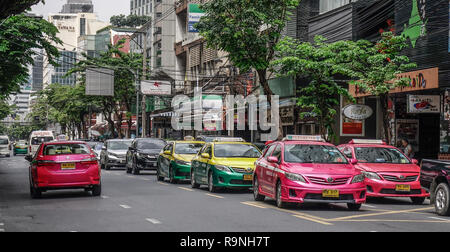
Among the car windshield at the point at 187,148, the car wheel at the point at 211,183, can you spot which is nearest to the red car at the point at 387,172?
the car wheel at the point at 211,183

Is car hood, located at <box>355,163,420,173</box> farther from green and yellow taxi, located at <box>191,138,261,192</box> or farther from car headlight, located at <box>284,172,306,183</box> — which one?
car headlight, located at <box>284,172,306,183</box>

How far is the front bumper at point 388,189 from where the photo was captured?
666 inches

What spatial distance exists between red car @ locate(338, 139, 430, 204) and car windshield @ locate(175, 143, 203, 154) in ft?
26.1

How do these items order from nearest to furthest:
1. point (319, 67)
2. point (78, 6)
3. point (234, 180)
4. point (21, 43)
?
point (234, 180) → point (319, 67) → point (21, 43) → point (78, 6)

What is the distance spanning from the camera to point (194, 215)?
1340cm

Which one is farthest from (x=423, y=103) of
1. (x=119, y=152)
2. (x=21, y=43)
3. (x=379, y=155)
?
(x=119, y=152)

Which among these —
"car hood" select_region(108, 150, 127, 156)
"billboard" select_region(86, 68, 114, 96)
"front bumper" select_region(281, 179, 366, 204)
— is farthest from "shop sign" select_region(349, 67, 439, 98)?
"billboard" select_region(86, 68, 114, 96)

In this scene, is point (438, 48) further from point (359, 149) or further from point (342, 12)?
point (342, 12)

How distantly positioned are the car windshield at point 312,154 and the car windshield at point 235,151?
4.69m

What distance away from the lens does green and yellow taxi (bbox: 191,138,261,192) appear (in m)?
19.4

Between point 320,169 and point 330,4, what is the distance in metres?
20.8

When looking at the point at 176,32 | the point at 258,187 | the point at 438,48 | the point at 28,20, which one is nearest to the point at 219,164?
the point at 258,187

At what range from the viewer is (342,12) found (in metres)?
30.8

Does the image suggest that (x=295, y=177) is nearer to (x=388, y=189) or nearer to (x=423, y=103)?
(x=388, y=189)
